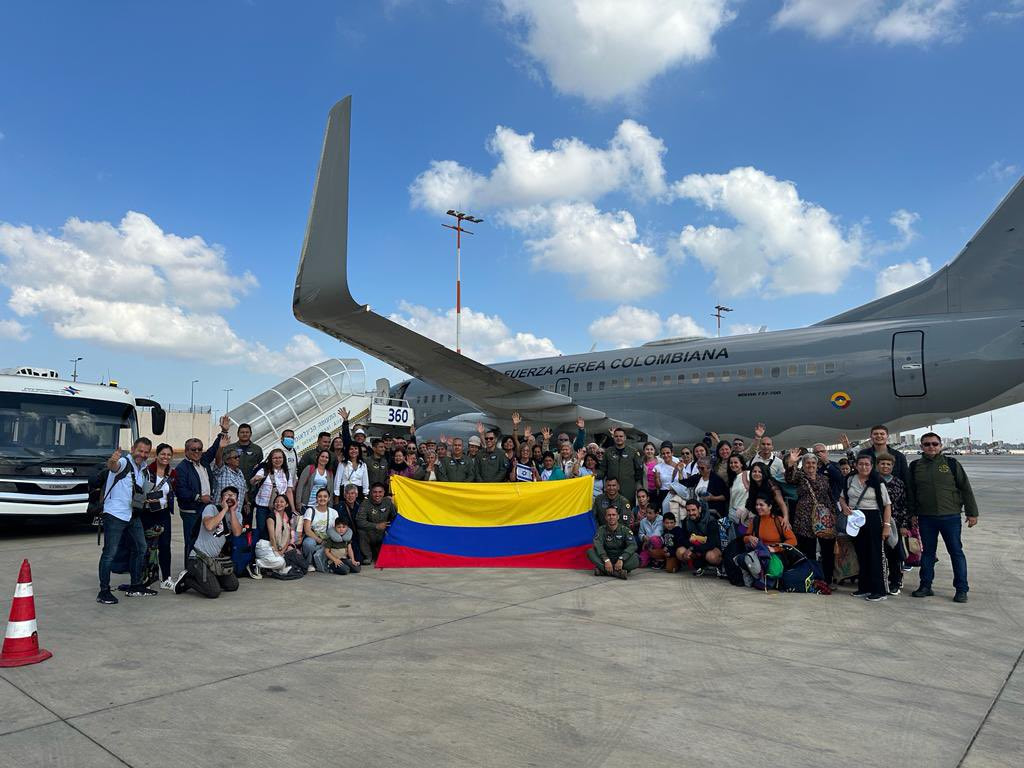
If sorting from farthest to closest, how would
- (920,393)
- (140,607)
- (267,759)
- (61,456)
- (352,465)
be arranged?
(920,393) < (61,456) < (352,465) < (140,607) < (267,759)

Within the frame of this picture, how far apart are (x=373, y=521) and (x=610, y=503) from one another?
133 inches

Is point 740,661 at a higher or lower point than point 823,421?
lower

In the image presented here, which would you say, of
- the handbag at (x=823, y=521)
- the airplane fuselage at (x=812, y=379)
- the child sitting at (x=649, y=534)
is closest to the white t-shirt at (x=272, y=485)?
the child sitting at (x=649, y=534)

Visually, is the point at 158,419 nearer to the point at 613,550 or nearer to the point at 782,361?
the point at 613,550

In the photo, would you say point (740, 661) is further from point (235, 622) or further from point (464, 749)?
point (235, 622)

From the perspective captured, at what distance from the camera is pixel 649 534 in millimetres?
9312

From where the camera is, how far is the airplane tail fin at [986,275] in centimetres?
1390

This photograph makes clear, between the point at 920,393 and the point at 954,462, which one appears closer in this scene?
the point at 954,462

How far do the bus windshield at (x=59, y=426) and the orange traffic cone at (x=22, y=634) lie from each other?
7623mm

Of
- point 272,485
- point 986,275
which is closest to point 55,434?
point 272,485

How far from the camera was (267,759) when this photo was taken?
10.9ft

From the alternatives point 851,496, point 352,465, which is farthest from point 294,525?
point 851,496

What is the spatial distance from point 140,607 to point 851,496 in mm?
7837

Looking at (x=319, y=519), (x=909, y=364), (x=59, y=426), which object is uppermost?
(x=909, y=364)
